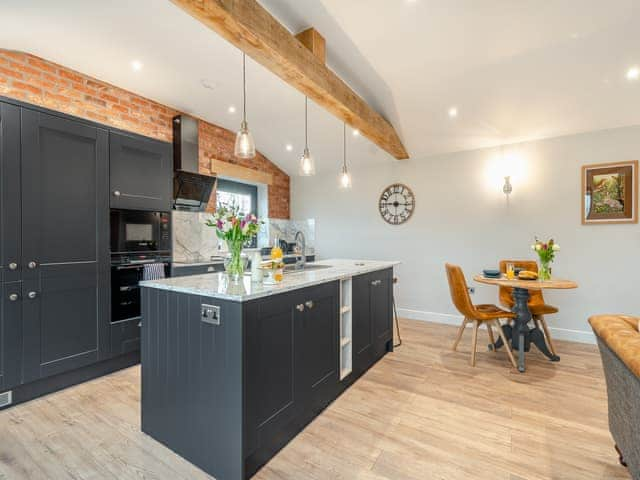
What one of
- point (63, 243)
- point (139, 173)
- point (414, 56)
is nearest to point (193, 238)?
point (139, 173)

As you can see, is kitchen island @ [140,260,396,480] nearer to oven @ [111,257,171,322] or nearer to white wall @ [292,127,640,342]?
oven @ [111,257,171,322]

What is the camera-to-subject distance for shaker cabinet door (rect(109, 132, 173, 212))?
2.84 m

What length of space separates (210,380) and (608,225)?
4274 millimetres

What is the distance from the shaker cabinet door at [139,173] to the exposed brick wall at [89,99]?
0.56 m

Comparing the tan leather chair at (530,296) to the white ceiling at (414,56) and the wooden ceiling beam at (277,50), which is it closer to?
the white ceiling at (414,56)

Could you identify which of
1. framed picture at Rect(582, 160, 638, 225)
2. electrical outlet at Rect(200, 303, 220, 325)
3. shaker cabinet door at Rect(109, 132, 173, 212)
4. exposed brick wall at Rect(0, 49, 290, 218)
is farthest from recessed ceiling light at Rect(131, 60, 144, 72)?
framed picture at Rect(582, 160, 638, 225)

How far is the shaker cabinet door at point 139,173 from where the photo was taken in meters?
2.84

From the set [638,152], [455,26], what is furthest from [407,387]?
[638,152]

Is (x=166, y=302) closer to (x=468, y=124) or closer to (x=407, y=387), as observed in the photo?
(x=407, y=387)

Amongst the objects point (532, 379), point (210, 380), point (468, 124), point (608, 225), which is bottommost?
point (532, 379)

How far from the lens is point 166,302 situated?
6.05 feet

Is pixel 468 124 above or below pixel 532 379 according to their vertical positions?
A: above

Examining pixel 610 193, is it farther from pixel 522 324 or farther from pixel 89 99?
pixel 89 99

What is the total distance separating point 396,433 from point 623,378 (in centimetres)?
120
